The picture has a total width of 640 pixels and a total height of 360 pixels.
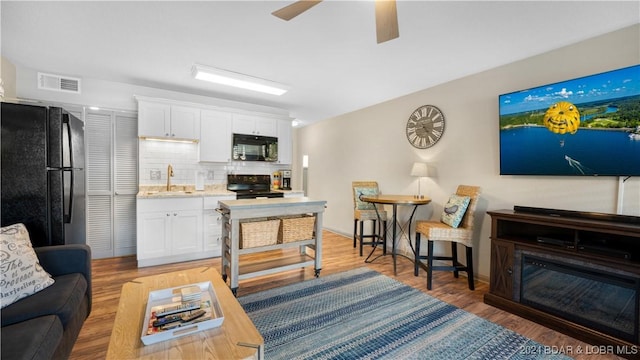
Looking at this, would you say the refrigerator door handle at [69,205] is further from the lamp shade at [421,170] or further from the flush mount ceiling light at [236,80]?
the lamp shade at [421,170]

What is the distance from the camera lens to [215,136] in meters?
4.14

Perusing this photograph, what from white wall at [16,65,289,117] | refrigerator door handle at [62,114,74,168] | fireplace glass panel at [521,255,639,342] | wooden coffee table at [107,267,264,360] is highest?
white wall at [16,65,289,117]

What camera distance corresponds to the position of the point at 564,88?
236 cm

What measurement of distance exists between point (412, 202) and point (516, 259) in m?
1.09

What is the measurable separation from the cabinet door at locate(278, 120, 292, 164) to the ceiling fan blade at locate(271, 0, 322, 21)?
3146mm

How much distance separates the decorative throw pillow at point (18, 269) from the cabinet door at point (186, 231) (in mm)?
1792

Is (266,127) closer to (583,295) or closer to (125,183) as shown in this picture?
(125,183)

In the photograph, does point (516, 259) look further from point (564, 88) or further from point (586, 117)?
point (564, 88)

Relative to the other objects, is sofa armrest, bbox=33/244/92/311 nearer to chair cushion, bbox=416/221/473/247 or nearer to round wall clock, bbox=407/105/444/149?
chair cushion, bbox=416/221/473/247

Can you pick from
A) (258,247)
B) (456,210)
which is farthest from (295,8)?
(456,210)

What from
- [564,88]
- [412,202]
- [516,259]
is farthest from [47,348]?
Answer: [564,88]

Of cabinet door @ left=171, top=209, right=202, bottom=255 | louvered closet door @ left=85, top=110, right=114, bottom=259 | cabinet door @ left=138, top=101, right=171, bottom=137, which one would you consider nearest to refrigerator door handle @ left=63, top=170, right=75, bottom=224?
cabinet door @ left=171, top=209, right=202, bottom=255

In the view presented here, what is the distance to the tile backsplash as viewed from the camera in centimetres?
386

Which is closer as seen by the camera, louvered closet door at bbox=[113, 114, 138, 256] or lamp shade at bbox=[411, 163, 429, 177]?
lamp shade at bbox=[411, 163, 429, 177]
